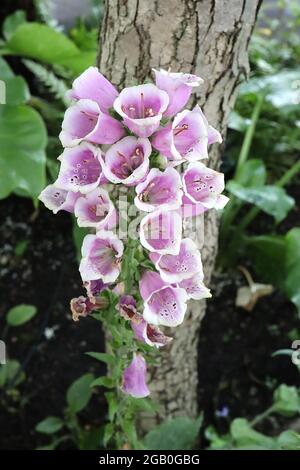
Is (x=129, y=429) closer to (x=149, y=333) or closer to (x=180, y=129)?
(x=149, y=333)

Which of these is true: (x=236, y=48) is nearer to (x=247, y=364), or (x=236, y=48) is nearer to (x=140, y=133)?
(x=140, y=133)

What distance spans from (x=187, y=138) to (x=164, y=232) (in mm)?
135

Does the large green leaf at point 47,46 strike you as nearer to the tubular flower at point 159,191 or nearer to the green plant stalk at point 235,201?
the green plant stalk at point 235,201

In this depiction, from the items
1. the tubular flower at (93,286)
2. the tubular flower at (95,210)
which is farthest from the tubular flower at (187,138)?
the tubular flower at (93,286)

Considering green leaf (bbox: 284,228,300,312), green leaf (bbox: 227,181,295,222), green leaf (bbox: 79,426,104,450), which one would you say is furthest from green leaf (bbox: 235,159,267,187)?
green leaf (bbox: 79,426,104,450)

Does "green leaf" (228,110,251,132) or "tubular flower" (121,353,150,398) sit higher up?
"green leaf" (228,110,251,132)

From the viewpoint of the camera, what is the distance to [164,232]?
2.68 feet

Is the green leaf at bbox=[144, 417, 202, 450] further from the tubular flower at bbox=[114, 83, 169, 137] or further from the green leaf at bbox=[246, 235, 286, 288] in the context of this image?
the tubular flower at bbox=[114, 83, 169, 137]

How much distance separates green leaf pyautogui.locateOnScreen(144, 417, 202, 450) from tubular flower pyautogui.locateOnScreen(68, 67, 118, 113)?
2.75ft

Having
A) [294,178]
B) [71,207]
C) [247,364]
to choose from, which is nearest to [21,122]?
[71,207]

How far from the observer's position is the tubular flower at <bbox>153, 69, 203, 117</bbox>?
2.64 feet

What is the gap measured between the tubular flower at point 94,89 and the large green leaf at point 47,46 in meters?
1.09

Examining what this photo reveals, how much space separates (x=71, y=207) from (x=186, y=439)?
0.76 m

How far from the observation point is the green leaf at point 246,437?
1399mm
